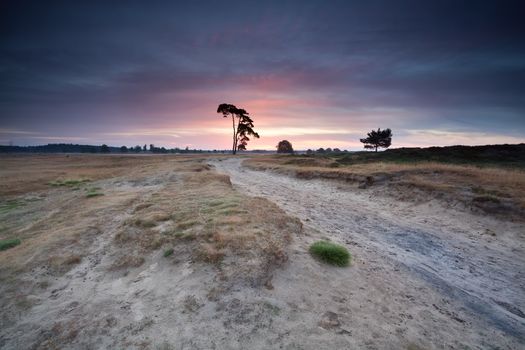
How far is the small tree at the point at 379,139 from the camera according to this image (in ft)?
283

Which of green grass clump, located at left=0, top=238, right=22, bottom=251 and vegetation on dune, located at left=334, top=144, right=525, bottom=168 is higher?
vegetation on dune, located at left=334, top=144, right=525, bottom=168

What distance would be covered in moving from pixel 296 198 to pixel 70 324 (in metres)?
14.4

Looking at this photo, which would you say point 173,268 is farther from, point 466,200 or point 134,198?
point 466,200

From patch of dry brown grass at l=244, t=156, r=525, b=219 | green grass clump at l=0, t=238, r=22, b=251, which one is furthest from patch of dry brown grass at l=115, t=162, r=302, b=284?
patch of dry brown grass at l=244, t=156, r=525, b=219

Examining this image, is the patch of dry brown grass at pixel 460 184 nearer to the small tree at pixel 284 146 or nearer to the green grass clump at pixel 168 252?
the green grass clump at pixel 168 252

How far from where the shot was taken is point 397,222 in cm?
1396

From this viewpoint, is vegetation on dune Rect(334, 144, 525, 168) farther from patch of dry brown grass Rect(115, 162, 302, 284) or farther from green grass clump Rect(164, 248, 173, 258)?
green grass clump Rect(164, 248, 173, 258)

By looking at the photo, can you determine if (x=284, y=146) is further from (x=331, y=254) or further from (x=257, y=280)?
(x=257, y=280)

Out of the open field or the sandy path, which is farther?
the sandy path

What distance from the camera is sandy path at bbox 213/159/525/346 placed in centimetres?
670

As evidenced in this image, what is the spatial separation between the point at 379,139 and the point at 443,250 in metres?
83.2

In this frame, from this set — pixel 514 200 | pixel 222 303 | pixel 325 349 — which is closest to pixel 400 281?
pixel 325 349

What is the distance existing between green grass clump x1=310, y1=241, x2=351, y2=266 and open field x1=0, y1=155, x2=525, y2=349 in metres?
0.29

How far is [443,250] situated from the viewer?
10.4 metres
